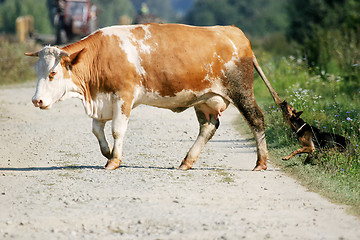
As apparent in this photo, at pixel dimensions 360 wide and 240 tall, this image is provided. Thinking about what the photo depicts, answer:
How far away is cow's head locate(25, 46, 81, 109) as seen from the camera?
8586 mm

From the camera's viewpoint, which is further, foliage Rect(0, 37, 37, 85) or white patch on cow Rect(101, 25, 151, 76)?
foliage Rect(0, 37, 37, 85)

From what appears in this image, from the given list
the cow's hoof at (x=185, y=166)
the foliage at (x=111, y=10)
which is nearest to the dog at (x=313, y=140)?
the cow's hoof at (x=185, y=166)

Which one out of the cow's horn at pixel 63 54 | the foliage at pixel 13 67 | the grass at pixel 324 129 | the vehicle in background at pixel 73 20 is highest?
the cow's horn at pixel 63 54

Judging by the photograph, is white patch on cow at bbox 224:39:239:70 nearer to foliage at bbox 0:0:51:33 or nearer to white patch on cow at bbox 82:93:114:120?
white patch on cow at bbox 82:93:114:120

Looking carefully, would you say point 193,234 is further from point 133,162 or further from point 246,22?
point 246,22

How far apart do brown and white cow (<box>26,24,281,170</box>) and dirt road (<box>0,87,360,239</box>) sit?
62 cm

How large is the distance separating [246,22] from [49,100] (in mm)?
82937

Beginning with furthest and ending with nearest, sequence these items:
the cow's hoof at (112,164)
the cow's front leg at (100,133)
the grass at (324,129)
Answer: the cow's front leg at (100,133) → the cow's hoof at (112,164) → the grass at (324,129)

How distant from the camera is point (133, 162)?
9.70 metres

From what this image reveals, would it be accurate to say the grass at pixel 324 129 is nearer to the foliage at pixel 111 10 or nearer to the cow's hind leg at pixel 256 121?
the cow's hind leg at pixel 256 121

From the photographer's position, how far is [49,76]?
28.4ft

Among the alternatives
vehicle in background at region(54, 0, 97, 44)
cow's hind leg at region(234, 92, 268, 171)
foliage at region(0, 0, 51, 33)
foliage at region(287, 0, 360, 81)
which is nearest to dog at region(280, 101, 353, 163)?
cow's hind leg at region(234, 92, 268, 171)

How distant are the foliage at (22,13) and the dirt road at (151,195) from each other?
166ft

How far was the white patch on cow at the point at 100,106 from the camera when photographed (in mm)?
8844
